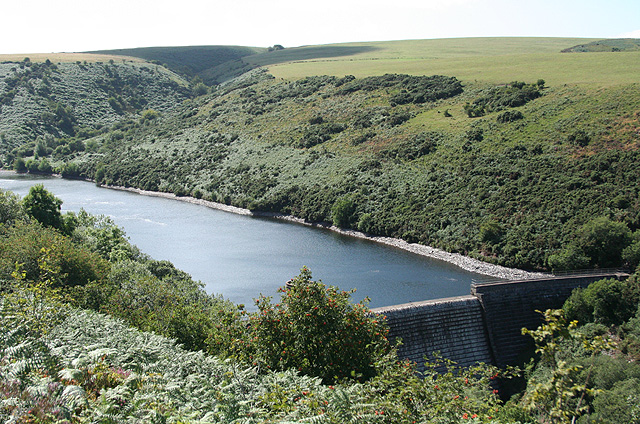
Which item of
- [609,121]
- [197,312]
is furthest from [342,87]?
[197,312]

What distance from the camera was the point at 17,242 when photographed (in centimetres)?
3106

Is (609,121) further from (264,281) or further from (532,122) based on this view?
(264,281)

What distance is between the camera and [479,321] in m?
32.6

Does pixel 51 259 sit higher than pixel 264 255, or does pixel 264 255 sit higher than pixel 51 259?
pixel 51 259

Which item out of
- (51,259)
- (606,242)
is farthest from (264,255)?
(606,242)

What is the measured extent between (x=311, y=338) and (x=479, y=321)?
60.6 feet

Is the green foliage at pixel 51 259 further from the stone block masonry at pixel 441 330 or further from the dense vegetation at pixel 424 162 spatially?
the dense vegetation at pixel 424 162

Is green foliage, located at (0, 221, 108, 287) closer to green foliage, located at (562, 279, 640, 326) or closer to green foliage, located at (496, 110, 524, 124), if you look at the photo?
green foliage, located at (562, 279, 640, 326)

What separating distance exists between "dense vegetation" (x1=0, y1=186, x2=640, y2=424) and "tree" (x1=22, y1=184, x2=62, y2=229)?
19832 mm

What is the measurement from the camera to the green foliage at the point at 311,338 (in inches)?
695

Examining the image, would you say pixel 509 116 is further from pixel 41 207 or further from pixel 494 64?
pixel 41 207

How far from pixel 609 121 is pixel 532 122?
35.3ft

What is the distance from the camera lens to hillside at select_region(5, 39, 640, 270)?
5378cm

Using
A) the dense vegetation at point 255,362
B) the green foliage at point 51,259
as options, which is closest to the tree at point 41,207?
the green foliage at point 51,259
